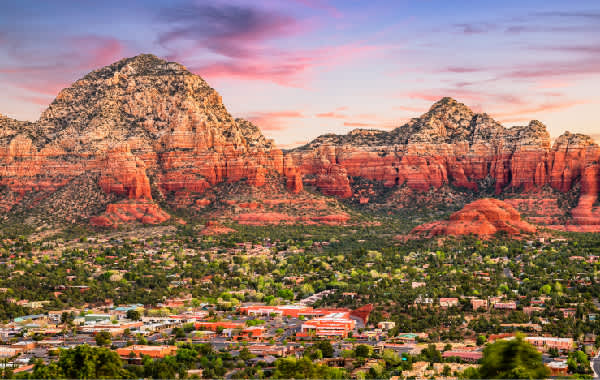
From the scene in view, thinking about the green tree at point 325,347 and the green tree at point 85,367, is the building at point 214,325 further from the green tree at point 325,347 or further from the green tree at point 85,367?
the green tree at point 85,367

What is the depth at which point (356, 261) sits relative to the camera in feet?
535

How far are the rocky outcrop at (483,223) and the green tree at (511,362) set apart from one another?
372 ft

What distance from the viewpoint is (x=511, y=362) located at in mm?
59938

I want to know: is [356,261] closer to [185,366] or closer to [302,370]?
[185,366]

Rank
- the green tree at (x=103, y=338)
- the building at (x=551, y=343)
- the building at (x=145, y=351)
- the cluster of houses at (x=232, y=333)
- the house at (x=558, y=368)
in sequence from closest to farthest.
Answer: the house at (x=558, y=368), the building at (x=145, y=351), the cluster of houses at (x=232, y=333), the building at (x=551, y=343), the green tree at (x=103, y=338)

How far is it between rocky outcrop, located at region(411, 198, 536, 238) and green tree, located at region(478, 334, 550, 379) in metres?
113

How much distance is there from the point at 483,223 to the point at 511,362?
116873 mm

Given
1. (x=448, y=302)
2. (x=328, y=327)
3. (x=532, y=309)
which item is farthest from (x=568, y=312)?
(x=328, y=327)

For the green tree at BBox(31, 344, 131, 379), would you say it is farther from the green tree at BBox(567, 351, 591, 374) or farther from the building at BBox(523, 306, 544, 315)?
the building at BBox(523, 306, 544, 315)

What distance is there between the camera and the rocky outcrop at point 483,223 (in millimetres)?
174000

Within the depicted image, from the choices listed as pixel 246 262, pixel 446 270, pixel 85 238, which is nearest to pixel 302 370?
pixel 446 270

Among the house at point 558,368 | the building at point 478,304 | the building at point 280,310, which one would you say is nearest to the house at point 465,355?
the house at point 558,368

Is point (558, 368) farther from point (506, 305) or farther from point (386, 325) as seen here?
point (506, 305)

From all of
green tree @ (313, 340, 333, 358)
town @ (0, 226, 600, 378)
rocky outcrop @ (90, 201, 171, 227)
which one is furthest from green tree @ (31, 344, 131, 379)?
rocky outcrop @ (90, 201, 171, 227)
